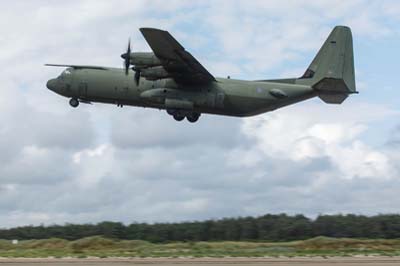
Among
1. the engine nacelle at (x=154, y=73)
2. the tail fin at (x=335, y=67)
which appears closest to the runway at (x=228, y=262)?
the engine nacelle at (x=154, y=73)

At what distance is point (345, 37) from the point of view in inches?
2344

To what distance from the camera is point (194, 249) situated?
5522 cm

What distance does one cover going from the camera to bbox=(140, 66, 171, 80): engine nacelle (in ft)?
180

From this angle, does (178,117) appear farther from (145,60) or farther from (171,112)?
(145,60)

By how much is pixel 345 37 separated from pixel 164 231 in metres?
21.5

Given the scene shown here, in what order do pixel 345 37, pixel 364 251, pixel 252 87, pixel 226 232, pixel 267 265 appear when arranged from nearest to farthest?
pixel 267 265, pixel 364 251, pixel 252 87, pixel 345 37, pixel 226 232

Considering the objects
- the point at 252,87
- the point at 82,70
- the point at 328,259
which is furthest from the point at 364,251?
the point at 82,70

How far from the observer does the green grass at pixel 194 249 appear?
5044 centimetres

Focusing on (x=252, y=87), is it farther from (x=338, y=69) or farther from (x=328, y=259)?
(x=328, y=259)

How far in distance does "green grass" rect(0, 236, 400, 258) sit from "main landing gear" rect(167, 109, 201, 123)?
8.54 metres

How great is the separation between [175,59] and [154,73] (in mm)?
1692

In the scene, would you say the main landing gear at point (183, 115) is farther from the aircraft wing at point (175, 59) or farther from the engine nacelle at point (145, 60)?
the engine nacelle at point (145, 60)

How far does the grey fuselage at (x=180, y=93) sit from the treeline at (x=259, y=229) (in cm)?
1317

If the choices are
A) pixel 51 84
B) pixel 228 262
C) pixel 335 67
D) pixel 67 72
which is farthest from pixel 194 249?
pixel 335 67
